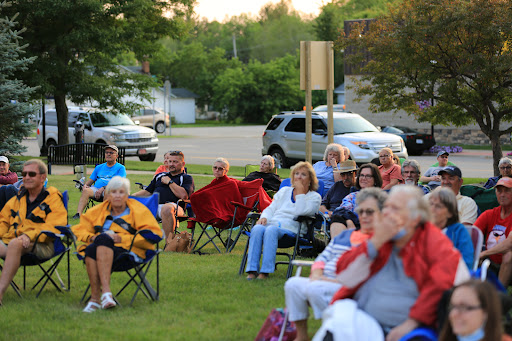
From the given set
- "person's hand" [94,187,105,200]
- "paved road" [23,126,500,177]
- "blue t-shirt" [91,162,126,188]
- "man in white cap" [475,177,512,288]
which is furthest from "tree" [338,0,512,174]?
"man in white cap" [475,177,512,288]

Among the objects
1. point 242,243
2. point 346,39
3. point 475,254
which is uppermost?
point 346,39

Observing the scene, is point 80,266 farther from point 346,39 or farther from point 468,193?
point 346,39

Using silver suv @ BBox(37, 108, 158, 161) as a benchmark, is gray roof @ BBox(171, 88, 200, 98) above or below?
above

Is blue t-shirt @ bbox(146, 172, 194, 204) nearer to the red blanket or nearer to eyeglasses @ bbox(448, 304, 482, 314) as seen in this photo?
the red blanket

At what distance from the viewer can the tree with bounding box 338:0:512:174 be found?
13.7 meters

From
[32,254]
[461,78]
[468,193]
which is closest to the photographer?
[32,254]

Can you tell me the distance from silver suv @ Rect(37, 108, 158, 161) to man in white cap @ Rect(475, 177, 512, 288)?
685 inches

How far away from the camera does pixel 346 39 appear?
16.0 meters

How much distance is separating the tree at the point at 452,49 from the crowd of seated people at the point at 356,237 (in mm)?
4985

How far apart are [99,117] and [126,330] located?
65.0 feet

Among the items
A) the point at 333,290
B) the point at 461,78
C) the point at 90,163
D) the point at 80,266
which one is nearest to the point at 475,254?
the point at 333,290

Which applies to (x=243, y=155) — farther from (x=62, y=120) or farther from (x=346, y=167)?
(x=346, y=167)

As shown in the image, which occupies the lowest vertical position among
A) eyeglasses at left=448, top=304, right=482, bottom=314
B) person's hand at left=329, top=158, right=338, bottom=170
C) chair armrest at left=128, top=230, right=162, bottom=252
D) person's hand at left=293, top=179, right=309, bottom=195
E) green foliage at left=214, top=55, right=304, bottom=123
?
chair armrest at left=128, top=230, right=162, bottom=252

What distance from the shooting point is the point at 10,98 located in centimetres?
1276
